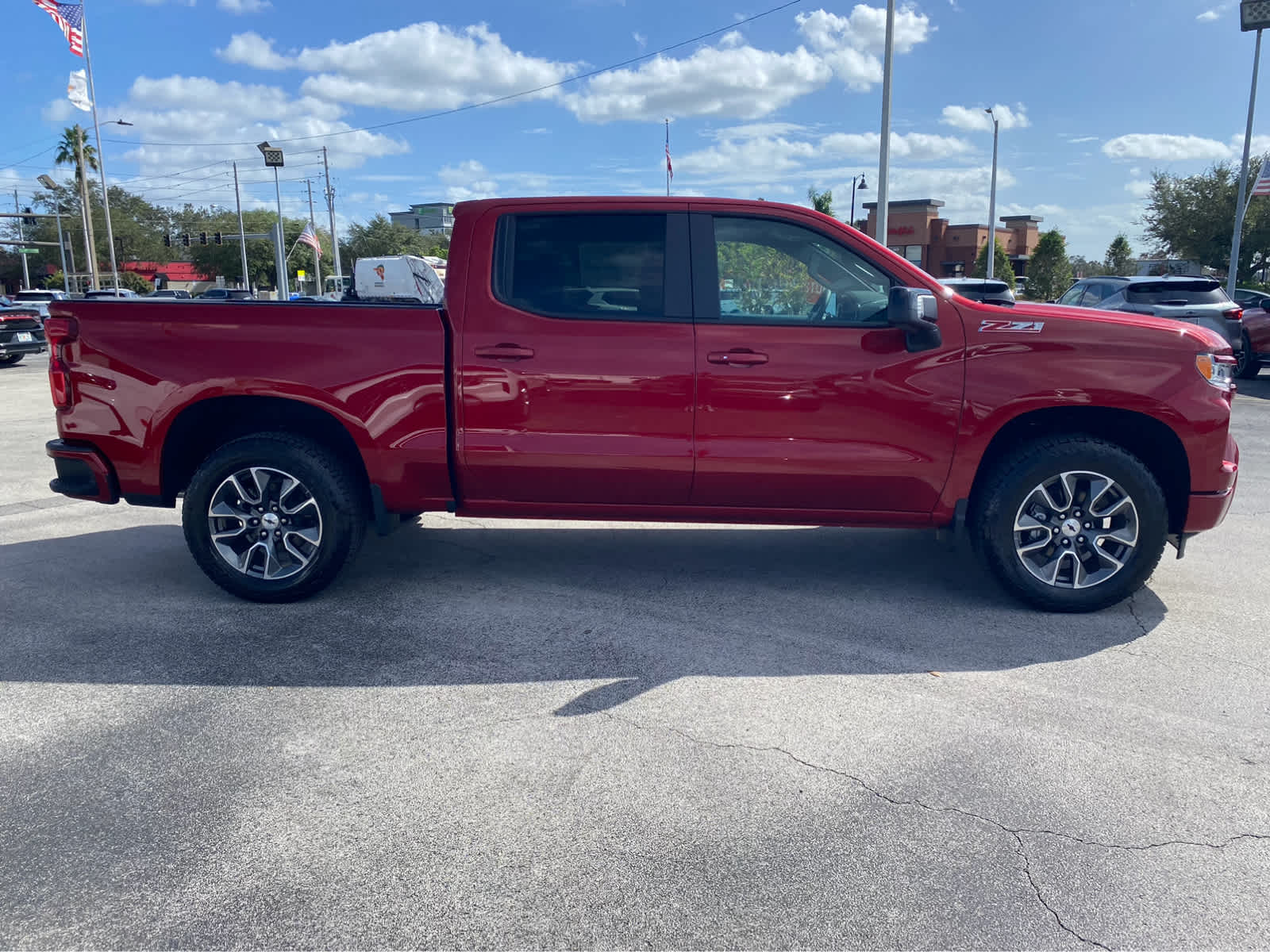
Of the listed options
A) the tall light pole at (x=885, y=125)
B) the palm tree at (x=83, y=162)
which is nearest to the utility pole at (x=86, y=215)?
the palm tree at (x=83, y=162)

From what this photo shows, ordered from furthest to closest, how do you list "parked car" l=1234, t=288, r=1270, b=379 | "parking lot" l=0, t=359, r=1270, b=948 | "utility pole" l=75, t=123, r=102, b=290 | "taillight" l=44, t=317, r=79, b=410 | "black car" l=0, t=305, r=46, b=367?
"utility pole" l=75, t=123, r=102, b=290, "black car" l=0, t=305, r=46, b=367, "parked car" l=1234, t=288, r=1270, b=379, "taillight" l=44, t=317, r=79, b=410, "parking lot" l=0, t=359, r=1270, b=948

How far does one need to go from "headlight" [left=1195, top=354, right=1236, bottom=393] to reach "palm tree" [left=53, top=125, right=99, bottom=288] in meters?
50.8

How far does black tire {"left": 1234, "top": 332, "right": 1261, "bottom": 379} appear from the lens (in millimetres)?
15984

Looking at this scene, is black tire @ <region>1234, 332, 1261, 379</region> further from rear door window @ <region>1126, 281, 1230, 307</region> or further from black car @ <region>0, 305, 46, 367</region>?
black car @ <region>0, 305, 46, 367</region>

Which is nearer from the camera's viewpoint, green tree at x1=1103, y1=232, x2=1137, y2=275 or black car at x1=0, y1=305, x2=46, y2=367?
black car at x1=0, y1=305, x2=46, y2=367

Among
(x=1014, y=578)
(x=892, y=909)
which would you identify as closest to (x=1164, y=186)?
(x=1014, y=578)

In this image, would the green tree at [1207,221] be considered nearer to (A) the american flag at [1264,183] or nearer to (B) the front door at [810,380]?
(A) the american flag at [1264,183]

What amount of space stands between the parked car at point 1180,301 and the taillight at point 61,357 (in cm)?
1295

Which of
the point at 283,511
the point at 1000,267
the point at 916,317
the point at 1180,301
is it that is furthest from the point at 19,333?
the point at 1000,267

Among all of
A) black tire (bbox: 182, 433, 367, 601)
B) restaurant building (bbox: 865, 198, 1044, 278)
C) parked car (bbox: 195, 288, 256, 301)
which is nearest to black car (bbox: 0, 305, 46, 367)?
parked car (bbox: 195, 288, 256, 301)

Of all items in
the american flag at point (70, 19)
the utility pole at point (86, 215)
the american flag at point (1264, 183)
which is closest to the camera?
the american flag at point (1264, 183)

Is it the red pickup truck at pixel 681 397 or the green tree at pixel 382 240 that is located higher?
the green tree at pixel 382 240

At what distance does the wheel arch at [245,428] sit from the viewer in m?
4.85

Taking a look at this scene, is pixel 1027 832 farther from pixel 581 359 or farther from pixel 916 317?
pixel 581 359
